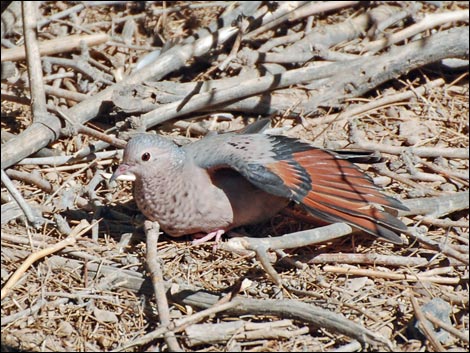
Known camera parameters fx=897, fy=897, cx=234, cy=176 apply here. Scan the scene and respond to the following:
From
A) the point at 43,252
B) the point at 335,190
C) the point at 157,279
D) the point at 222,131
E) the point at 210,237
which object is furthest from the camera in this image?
the point at 222,131

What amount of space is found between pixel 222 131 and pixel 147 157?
1031 mm

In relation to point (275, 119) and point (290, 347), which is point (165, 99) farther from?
point (290, 347)

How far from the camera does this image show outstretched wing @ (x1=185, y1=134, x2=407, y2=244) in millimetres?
4766

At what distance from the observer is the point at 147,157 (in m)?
4.98

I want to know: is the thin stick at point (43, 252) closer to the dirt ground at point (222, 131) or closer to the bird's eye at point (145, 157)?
the dirt ground at point (222, 131)

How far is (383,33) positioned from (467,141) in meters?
1.19

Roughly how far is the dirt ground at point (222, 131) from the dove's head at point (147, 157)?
364mm

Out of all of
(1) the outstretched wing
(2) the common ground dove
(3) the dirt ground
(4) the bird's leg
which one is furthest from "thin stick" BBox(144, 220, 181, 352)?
(1) the outstretched wing

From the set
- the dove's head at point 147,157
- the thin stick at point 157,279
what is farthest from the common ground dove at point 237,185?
the thin stick at point 157,279

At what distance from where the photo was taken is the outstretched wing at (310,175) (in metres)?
4.77

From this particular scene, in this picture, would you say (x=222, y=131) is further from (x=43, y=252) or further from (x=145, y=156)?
(x=43, y=252)

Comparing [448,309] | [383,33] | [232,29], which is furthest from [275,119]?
[448,309]

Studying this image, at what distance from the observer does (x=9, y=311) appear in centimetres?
453

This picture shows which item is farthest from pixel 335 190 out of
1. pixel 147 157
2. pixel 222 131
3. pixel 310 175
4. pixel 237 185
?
pixel 222 131
